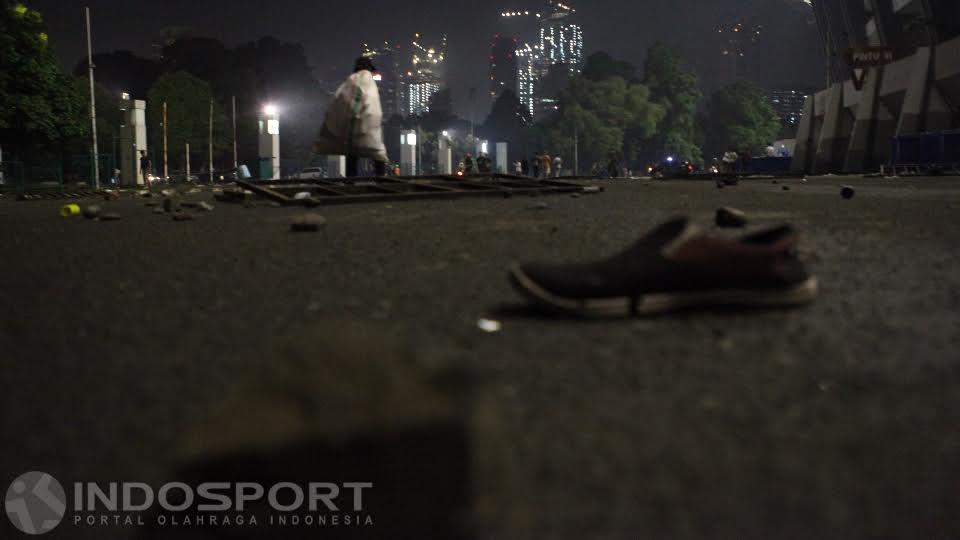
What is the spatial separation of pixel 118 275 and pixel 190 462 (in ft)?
9.88

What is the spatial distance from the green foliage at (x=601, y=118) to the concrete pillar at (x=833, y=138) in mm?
33233

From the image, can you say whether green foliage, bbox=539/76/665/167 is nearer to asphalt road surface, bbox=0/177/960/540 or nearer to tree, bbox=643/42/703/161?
tree, bbox=643/42/703/161

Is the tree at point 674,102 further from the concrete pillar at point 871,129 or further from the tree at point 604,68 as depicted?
the concrete pillar at point 871,129

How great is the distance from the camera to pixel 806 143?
5978 centimetres

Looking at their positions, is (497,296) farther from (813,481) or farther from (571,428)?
(813,481)

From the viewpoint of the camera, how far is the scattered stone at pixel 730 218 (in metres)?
4.82

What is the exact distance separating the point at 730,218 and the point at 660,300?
2586 millimetres

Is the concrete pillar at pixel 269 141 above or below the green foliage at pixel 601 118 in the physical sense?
below

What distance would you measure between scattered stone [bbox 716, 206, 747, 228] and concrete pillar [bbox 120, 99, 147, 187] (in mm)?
33227

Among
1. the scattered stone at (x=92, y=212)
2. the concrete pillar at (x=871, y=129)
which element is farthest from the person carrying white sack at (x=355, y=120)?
the concrete pillar at (x=871, y=129)

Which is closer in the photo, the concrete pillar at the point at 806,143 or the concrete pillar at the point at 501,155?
the concrete pillar at the point at 806,143

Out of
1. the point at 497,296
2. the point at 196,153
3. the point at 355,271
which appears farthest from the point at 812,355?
the point at 196,153

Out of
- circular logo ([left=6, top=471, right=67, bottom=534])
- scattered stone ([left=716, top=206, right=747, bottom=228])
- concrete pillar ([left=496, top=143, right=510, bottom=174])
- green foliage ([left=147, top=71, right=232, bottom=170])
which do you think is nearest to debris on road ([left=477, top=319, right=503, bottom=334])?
circular logo ([left=6, top=471, right=67, bottom=534])

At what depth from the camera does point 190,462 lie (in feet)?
4.43
